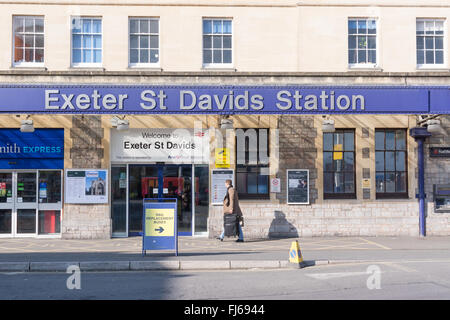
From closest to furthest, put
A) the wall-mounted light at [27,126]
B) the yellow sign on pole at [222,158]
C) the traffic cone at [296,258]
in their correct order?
1. the traffic cone at [296,258]
2. the wall-mounted light at [27,126]
3. the yellow sign on pole at [222,158]

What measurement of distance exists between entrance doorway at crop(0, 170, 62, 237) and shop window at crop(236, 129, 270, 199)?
19.2 ft

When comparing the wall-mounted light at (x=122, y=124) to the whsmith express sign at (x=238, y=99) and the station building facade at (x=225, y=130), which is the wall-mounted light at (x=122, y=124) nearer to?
the whsmith express sign at (x=238, y=99)

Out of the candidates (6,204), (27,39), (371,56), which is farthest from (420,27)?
(6,204)

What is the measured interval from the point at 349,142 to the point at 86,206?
8.78 meters

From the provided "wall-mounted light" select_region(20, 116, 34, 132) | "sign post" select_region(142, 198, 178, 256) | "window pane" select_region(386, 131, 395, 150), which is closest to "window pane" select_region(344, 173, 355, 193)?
"window pane" select_region(386, 131, 395, 150)

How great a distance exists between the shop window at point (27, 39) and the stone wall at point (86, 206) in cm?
254

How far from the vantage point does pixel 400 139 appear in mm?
16641

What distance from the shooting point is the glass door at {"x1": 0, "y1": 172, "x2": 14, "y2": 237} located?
16.0m

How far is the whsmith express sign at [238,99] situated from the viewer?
14.4 meters

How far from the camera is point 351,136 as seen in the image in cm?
1658

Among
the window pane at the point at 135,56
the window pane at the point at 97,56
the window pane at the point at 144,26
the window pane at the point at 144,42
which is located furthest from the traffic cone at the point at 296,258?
the window pane at the point at 97,56

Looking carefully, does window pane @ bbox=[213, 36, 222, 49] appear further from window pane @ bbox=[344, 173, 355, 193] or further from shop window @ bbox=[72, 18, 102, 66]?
window pane @ bbox=[344, 173, 355, 193]

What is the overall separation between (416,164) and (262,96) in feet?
19.1
